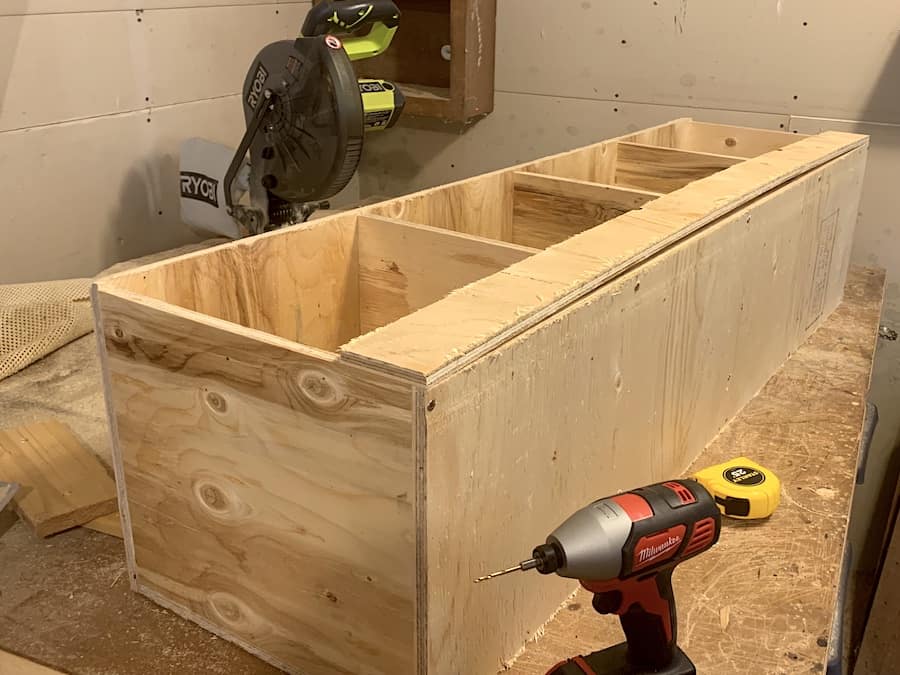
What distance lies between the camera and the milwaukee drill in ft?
2.35

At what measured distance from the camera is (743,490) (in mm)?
1207

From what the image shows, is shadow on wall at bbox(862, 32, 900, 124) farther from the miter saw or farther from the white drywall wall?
the white drywall wall

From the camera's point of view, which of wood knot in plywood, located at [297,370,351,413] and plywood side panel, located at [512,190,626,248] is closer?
wood knot in plywood, located at [297,370,351,413]

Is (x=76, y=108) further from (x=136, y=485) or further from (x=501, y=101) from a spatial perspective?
(x=136, y=485)

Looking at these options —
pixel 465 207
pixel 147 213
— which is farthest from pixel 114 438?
pixel 147 213

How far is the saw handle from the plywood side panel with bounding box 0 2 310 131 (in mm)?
624

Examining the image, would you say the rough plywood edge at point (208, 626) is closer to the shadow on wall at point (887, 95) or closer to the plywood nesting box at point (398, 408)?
the plywood nesting box at point (398, 408)

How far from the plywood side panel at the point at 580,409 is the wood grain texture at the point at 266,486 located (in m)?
0.05

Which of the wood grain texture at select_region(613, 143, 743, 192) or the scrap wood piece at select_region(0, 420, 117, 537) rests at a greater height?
the wood grain texture at select_region(613, 143, 743, 192)

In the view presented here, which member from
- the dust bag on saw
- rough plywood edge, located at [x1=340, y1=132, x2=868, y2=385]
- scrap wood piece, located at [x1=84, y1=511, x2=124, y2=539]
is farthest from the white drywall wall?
rough plywood edge, located at [x1=340, y1=132, x2=868, y2=385]

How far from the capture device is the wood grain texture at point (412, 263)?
115cm

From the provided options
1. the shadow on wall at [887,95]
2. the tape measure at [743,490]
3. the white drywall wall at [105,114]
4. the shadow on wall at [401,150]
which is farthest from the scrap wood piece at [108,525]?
the shadow on wall at [887,95]

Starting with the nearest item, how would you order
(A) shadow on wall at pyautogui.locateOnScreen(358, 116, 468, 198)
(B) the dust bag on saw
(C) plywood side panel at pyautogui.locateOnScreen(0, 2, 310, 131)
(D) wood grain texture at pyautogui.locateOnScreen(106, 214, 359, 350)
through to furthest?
1. (D) wood grain texture at pyautogui.locateOnScreen(106, 214, 359, 350)
2. (B) the dust bag on saw
3. (C) plywood side panel at pyautogui.locateOnScreen(0, 2, 310, 131)
4. (A) shadow on wall at pyautogui.locateOnScreen(358, 116, 468, 198)

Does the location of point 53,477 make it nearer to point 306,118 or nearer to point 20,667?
point 20,667
